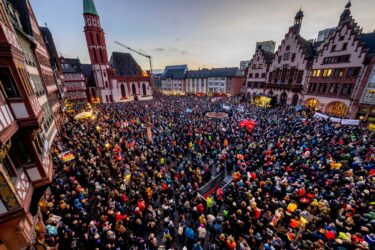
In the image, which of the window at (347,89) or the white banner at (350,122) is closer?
the white banner at (350,122)

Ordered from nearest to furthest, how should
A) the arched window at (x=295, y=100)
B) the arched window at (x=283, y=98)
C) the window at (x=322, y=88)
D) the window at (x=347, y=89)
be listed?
the window at (x=347, y=89) < the window at (x=322, y=88) < the arched window at (x=295, y=100) < the arched window at (x=283, y=98)

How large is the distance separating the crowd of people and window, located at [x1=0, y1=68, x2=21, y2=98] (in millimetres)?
6653

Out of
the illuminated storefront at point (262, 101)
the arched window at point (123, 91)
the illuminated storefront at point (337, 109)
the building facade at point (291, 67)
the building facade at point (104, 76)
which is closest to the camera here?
the illuminated storefront at point (337, 109)

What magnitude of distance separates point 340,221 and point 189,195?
8487mm

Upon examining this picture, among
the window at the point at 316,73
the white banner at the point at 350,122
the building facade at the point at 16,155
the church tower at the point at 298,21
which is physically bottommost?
the white banner at the point at 350,122

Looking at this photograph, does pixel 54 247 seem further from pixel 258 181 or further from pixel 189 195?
pixel 258 181

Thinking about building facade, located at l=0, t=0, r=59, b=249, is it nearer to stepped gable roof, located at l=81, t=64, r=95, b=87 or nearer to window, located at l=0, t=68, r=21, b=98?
window, located at l=0, t=68, r=21, b=98

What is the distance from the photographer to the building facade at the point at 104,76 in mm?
40031

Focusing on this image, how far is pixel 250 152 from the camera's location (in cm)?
1490

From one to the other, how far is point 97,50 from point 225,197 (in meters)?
50.1

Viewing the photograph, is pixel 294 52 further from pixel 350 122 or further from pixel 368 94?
pixel 350 122

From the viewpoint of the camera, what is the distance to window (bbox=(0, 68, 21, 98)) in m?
6.22

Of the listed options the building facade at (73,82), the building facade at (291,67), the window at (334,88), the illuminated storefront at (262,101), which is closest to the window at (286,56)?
the building facade at (291,67)

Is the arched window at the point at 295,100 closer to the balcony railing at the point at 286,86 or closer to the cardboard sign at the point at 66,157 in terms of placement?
the balcony railing at the point at 286,86
